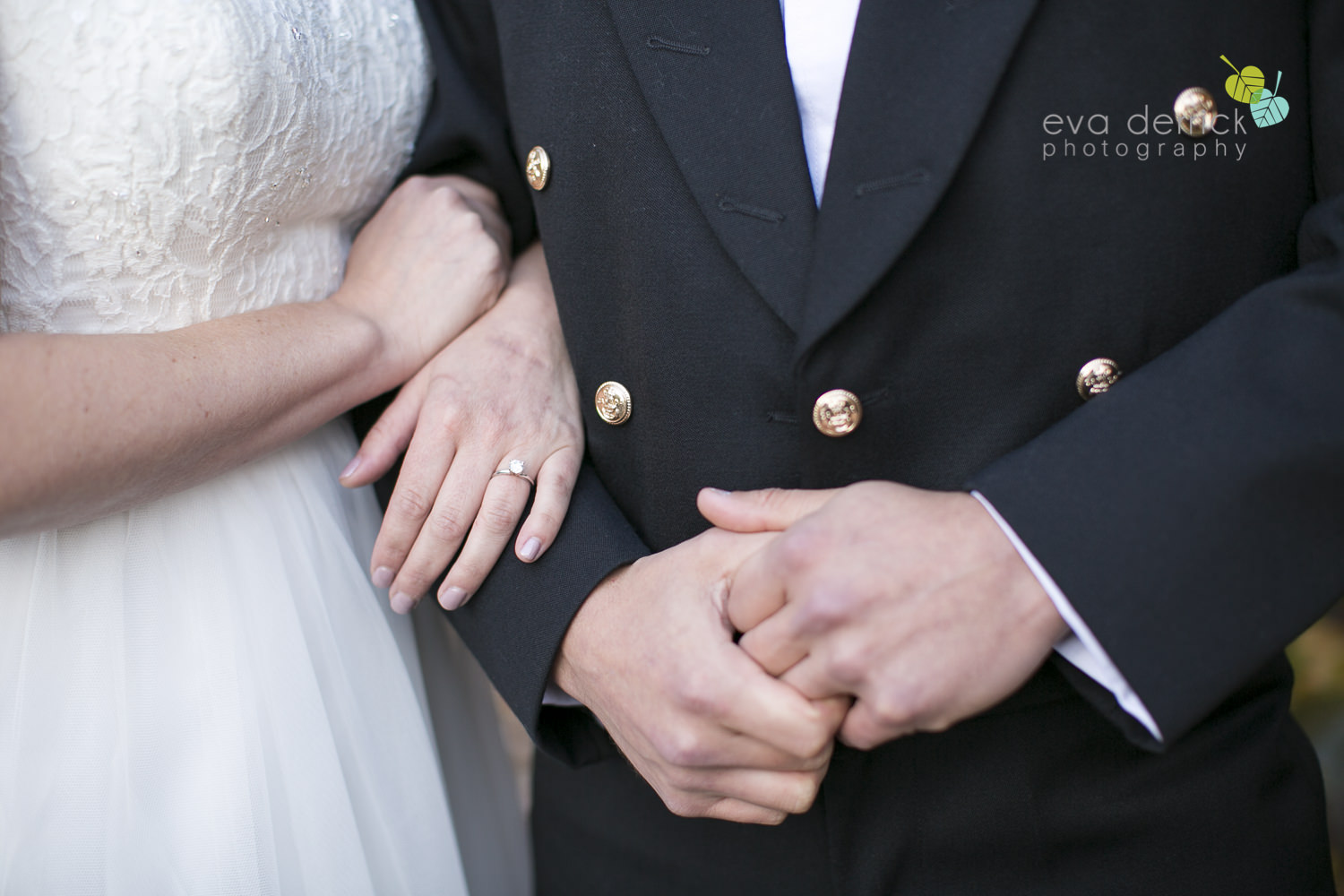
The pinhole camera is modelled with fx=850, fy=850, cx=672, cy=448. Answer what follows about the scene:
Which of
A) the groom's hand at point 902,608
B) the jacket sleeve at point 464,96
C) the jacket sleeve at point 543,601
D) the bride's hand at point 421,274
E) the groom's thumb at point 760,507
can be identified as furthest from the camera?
the jacket sleeve at point 464,96

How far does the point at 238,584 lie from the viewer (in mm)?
975

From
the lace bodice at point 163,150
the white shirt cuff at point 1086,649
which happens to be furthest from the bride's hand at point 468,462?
the white shirt cuff at point 1086,649

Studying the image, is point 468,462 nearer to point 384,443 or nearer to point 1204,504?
point 384,443

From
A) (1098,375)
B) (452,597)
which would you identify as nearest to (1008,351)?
(1098,375)

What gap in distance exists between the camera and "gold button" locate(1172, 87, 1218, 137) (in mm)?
817

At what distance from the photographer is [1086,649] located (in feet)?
2.48

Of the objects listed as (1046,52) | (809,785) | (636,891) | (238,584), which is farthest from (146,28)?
(636,891)

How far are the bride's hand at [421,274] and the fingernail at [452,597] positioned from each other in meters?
0.27

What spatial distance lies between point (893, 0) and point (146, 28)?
0.74 meters

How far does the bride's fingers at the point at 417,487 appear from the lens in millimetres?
969

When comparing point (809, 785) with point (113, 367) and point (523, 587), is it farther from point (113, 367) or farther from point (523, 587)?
point (113, 367)

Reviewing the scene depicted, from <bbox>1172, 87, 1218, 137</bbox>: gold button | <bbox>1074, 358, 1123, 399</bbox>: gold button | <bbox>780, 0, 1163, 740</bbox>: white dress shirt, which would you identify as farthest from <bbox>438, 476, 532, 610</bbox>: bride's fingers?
<bbox>1172, 87, 1218, 137</bbox>: gold button

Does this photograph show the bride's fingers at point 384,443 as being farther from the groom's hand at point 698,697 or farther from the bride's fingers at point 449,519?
the groom's hand at point 698,697

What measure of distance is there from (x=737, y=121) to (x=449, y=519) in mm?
527
